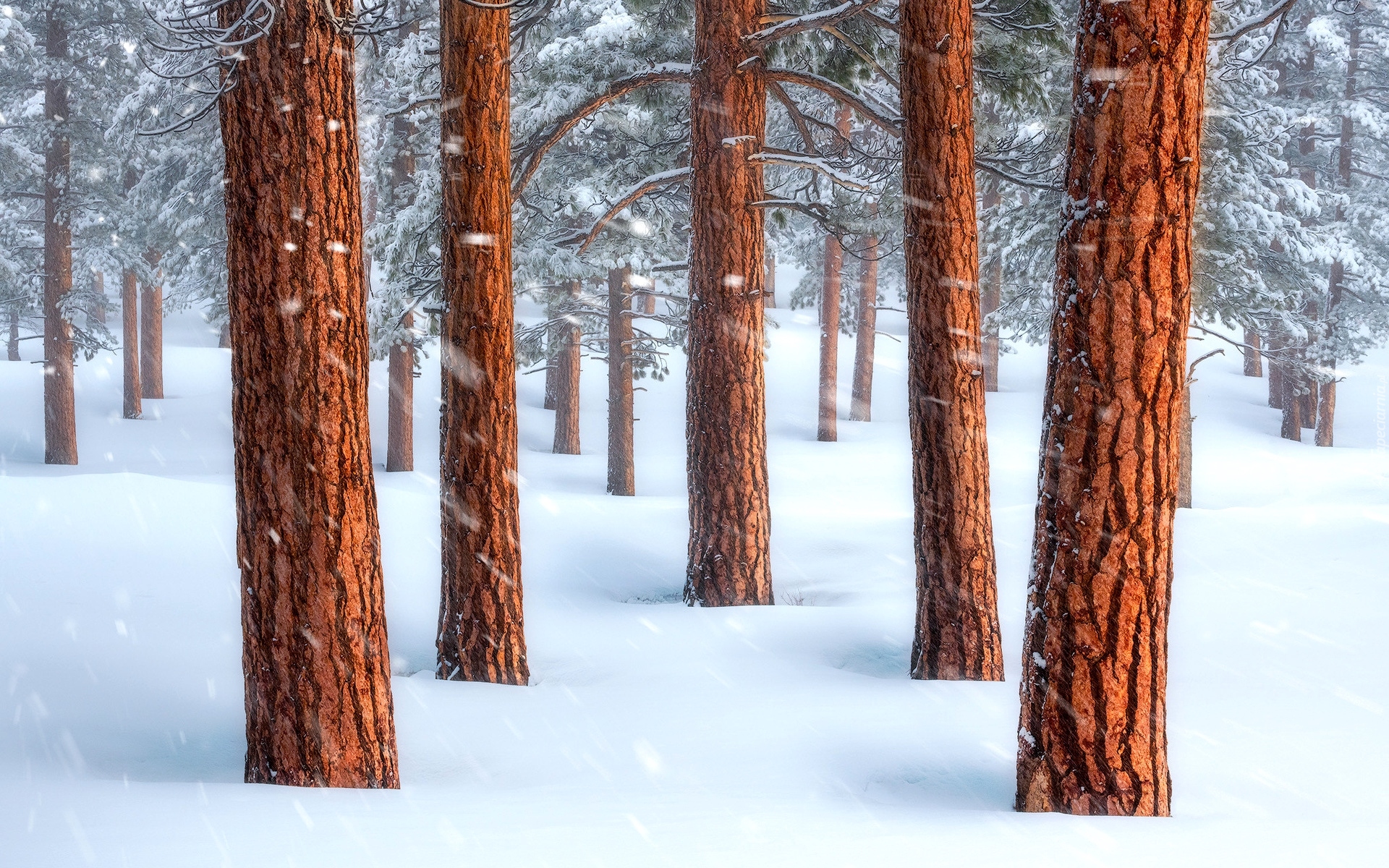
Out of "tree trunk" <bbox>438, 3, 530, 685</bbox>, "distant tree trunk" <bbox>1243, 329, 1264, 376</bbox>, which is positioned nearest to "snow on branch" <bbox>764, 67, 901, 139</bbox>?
"tree trunk" <bbox>438, 3, 530, 685</bbox>

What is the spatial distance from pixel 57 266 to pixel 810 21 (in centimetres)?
1849

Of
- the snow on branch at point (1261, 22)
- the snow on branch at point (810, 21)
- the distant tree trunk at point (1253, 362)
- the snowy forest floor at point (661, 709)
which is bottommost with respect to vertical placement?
the snowy forest floor at point (661, 709)

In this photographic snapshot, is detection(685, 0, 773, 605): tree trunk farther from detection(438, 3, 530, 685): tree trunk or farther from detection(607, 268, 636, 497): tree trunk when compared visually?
detection(607, 268, 636, 497): tree trunk

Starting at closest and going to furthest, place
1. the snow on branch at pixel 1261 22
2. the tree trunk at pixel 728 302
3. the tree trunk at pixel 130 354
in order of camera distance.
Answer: the snow on branch at pixel 1261 22 < the tree trunk at pixel 728 302 < the tree trunk at pixel 130 354

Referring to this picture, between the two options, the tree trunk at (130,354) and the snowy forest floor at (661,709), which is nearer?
the snowy forest floor at (661,709)

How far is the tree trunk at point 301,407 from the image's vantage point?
4.27m

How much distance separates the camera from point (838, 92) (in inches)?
372

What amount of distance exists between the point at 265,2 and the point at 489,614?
4.19 metres

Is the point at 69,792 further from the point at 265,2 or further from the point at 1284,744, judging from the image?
the point at 1284,744

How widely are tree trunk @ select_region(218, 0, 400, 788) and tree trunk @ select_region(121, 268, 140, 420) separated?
2336cm

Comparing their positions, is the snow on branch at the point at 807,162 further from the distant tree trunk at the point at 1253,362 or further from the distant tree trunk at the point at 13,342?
the distant tree trunk at the point at 13,342

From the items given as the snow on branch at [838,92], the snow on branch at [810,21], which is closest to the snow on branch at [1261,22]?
the snow on branch at [810,21]

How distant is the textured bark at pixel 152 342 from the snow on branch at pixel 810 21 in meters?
22.8

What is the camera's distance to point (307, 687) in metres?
4.42
